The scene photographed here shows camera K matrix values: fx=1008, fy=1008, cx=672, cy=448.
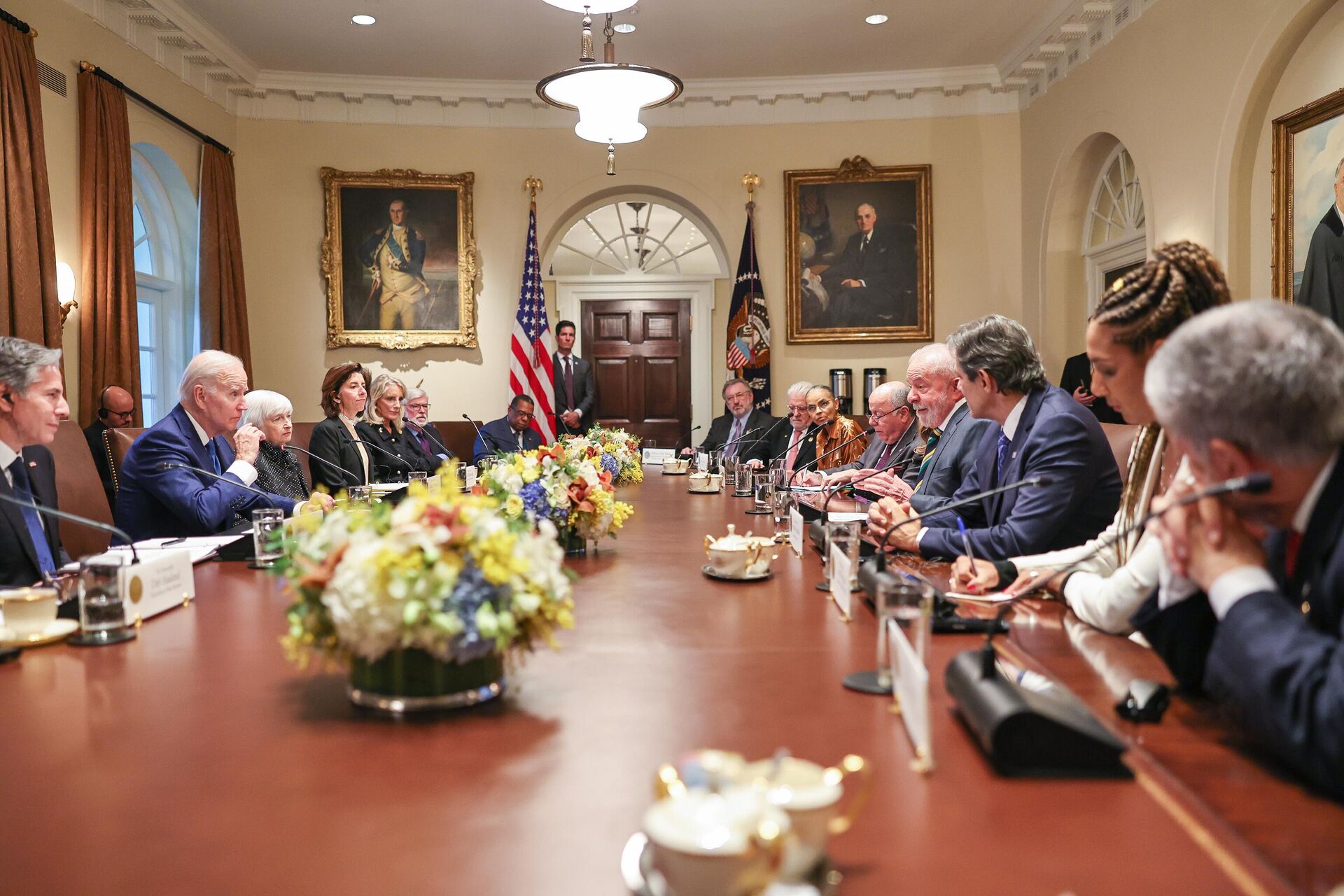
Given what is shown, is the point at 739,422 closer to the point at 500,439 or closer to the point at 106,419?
the point at 500,439

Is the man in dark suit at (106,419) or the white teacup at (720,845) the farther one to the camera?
the man in dark suit at (106,419)

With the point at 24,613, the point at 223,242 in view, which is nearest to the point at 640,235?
the point at 223,242

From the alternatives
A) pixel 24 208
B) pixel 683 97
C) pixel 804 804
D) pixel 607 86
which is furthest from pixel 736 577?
pixel 683 97

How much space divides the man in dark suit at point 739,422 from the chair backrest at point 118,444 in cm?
363

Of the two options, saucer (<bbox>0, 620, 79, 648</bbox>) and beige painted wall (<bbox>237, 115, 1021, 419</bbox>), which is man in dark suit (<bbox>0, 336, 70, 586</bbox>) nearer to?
saucer (<bbox>0, 620, 79, 648</bbox>)

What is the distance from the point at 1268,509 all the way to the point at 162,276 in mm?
7756

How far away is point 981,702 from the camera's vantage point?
1142mm

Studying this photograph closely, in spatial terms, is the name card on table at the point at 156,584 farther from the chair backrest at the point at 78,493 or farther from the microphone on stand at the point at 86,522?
the chair backrest at the point at 78,493

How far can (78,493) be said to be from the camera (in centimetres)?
355

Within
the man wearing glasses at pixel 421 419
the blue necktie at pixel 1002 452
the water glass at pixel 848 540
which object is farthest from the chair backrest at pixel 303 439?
the water glass at pixel 848 540

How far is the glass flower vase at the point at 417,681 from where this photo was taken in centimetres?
128

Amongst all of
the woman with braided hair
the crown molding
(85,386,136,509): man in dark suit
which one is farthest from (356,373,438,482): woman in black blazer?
the woman with braided hair

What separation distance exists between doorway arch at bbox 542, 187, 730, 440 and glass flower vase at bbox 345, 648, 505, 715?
8675mm

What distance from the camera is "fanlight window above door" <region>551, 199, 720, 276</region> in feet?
32.1
